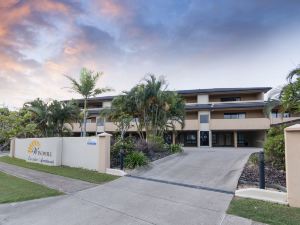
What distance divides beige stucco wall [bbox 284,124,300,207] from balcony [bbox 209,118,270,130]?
21.2m

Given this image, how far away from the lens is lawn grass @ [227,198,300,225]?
5.26 m

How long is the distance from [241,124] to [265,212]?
2217 centimetres

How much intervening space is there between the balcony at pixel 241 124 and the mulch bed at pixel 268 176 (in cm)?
1674

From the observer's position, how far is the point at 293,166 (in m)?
6.24

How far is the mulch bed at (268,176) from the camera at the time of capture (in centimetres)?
810

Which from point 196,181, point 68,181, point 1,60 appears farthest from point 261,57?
point 1,60

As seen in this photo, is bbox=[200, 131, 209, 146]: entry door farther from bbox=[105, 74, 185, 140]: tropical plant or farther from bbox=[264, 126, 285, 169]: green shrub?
bbox=[264, 126, 285, 169]: green shrub

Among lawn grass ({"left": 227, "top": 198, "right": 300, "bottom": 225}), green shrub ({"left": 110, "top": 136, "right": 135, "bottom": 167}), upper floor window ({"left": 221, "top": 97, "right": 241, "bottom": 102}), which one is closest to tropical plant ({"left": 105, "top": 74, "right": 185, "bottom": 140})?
green shrub ({"left": 110, "top": 136, "right": 135, "bottom": 167})

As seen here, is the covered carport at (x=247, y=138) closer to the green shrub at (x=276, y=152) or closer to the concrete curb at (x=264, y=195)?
the green shrub at (x=276, y=152)

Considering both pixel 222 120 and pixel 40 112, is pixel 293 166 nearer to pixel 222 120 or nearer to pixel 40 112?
pixel 40 112

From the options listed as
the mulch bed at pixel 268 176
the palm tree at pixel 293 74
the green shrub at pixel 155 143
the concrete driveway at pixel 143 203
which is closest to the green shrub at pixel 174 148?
the green shrub at pixel 155 143

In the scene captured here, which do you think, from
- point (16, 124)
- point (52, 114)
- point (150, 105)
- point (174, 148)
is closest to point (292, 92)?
point (174, 148)

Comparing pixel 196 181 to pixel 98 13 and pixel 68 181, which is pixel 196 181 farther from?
pixel 98 13

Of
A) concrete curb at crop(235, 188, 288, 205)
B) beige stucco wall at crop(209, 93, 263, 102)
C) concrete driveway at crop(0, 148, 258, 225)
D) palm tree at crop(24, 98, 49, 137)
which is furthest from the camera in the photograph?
beige stucco wall at crop(209, 93, 263, 102)
